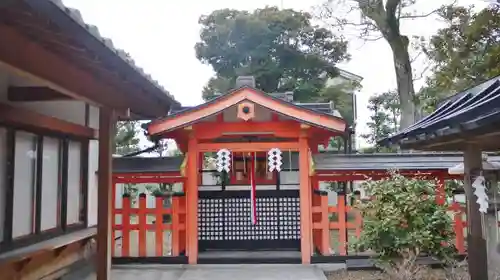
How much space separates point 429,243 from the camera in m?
6.62

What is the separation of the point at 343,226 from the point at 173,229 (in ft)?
10.9

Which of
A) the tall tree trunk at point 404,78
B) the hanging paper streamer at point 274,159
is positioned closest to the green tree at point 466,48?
the tall tree trunk at point 404,78

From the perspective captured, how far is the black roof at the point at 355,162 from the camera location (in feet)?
28.7

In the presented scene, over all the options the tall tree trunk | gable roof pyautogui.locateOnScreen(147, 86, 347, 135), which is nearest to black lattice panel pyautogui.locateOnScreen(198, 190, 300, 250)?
gable roof pyautogui.locateOnScreen(147, 86, 347, 135)

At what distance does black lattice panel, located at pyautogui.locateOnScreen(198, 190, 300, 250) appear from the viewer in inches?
385

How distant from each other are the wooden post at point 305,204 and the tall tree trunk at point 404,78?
7.50 metres

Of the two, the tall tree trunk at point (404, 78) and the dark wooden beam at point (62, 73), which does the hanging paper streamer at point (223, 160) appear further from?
the tall tree trunk at point (404, 78)

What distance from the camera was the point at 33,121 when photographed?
14.4ft

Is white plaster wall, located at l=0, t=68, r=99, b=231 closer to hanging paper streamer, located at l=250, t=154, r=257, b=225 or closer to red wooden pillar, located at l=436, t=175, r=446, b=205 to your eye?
hanging paper streamer, located at l=250, t=154, r=257, b=225

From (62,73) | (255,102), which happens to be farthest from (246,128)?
(62,73)

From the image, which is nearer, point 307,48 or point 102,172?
point 102,172

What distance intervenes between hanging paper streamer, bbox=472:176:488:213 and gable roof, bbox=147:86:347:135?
171 inches

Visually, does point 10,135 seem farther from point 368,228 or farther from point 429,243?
point 429,243

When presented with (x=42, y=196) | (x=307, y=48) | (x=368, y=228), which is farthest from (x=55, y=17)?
(x=307, y=48)
